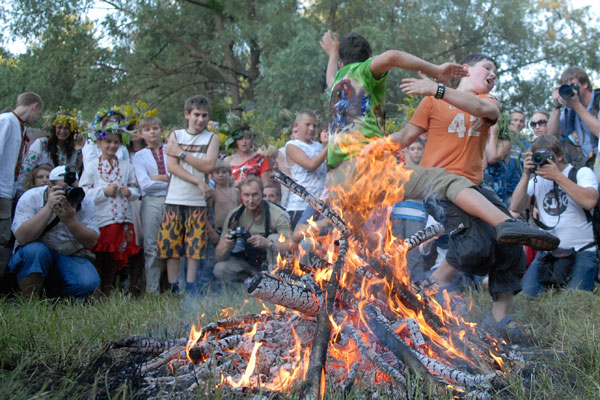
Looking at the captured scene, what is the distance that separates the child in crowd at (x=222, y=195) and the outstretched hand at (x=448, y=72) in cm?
363

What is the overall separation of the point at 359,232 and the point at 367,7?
56.4 feet

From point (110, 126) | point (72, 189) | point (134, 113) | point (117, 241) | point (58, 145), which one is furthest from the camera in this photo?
point (134, 113)

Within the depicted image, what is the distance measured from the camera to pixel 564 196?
5891 millimetres

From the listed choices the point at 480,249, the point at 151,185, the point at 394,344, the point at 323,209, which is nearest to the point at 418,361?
the point at 394,344

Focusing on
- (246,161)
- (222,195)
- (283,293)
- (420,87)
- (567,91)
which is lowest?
(283,293)

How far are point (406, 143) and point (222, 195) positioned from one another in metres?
3.31

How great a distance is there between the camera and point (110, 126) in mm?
6426

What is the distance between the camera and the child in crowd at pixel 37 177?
5.92 meters

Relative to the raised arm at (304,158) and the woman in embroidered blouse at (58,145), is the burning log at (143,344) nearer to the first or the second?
the raised arm at (304,158)

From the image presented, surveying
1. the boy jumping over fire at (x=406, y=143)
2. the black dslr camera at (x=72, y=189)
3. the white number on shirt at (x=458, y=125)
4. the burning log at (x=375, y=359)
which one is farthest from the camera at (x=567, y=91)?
the black dslr camera at (x=72, y=189)

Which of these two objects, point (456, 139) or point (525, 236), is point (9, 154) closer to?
point (456, 139)

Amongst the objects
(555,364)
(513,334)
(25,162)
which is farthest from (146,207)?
(555,364)

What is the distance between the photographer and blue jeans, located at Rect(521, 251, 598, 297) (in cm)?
557

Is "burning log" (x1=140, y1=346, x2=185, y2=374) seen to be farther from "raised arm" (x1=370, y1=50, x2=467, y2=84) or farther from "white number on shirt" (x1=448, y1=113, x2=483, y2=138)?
"white number on shirt" (x1=448, y1=113, x2=483, y2=138)
